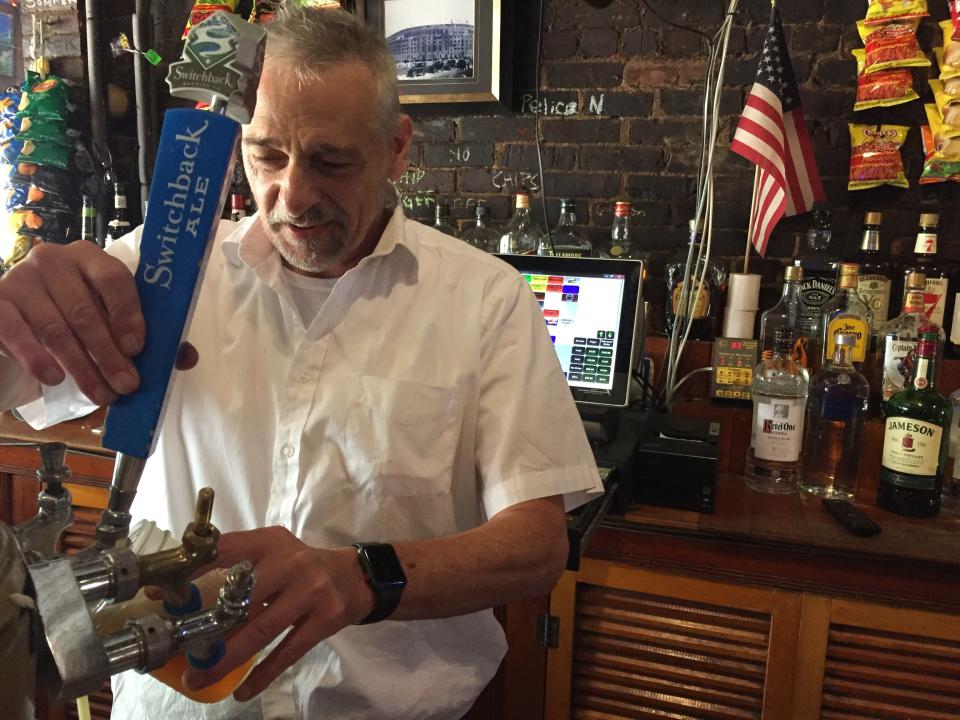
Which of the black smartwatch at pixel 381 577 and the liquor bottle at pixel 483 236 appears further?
the liquor bottle at pixel 483 236

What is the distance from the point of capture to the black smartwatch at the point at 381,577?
615 mm

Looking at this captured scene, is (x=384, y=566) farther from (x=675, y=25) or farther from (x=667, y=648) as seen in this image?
(x=675, y=25)

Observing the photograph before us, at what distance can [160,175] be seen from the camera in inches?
16.4

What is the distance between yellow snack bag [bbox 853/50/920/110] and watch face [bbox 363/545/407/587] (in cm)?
169

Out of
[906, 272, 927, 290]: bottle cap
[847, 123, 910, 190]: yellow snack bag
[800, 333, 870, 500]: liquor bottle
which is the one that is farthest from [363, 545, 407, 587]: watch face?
[847, 123, 910, 190]: yellow snack bag

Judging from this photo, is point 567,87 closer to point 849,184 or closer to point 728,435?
point 849,184

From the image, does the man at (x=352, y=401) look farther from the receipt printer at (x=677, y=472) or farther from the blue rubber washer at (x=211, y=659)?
the receipt printer at (x=677, y=472)

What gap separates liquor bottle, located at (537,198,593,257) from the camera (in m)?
2.00

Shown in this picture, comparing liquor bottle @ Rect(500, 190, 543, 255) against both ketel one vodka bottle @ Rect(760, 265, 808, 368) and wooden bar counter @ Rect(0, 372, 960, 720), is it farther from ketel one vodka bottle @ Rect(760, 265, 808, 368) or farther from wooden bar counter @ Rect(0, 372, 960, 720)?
wooden bar counter @ Rect(0, 372, 960, 720)

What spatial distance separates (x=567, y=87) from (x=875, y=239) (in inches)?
34.6

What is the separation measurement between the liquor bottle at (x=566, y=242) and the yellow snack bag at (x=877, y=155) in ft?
2.22

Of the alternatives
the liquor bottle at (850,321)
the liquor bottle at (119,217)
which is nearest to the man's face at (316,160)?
the liquor bottle at (850,321)

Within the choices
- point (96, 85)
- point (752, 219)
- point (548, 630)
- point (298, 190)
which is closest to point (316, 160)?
point (298, 190)

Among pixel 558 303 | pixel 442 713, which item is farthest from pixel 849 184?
pixel 442 713
